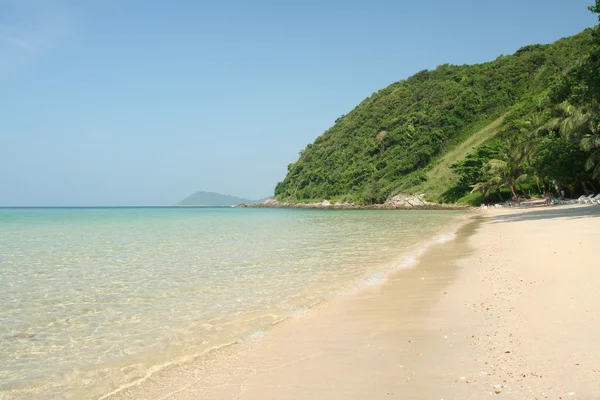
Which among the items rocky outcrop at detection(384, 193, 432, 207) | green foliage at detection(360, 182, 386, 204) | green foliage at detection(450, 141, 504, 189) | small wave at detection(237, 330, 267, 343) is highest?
green foliage at detection(450, 141, 504, 189)

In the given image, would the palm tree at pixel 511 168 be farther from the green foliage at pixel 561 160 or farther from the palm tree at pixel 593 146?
the palm tree at pixel 593 146

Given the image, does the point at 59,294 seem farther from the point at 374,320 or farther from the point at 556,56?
the point at 556,56

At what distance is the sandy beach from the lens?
11.6 ft

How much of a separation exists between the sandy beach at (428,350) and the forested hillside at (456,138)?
32.5m

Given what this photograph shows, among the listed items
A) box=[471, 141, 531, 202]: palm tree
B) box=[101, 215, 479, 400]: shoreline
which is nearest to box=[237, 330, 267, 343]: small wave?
box=[101, 215, 479, 400]: shoreline

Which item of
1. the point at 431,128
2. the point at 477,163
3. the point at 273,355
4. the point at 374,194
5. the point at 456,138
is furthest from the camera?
the point at 431,128

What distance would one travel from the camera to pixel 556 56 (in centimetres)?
9831

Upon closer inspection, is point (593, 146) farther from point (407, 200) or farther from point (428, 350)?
point (407, 200)

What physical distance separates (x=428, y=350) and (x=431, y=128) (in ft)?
351

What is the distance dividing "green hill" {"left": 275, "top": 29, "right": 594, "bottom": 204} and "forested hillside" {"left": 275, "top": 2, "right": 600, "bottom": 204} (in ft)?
0.91

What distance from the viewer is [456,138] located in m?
97.2

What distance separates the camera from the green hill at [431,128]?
282 feet

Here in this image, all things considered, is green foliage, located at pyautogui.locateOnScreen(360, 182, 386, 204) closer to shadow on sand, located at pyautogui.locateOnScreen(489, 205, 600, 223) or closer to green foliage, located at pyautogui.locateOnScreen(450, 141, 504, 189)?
green foliage, located at pyautogui.locateOnScreen(450, 141, 504, 189)

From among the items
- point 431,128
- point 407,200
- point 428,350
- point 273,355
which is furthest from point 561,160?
point 431,128
